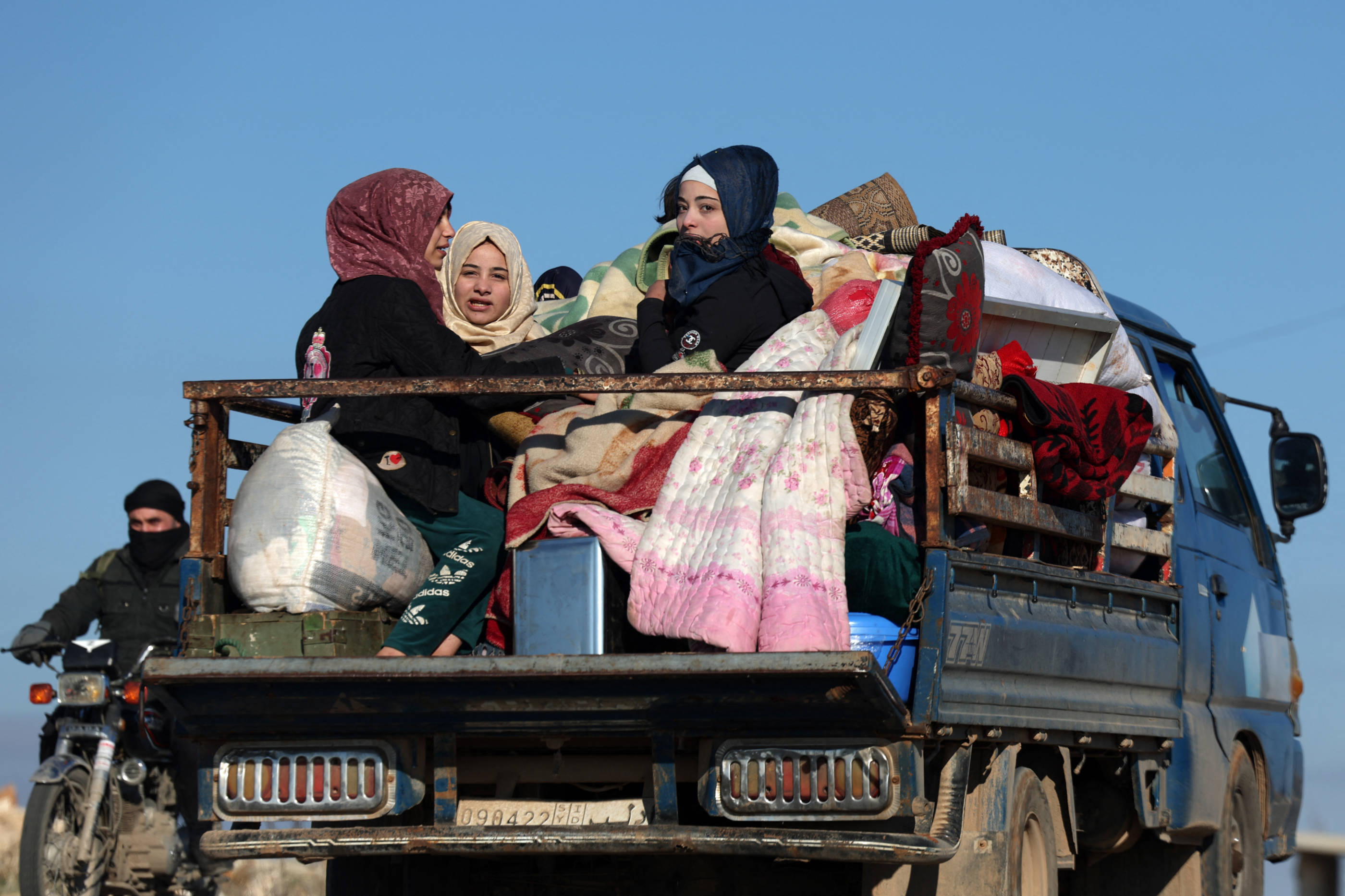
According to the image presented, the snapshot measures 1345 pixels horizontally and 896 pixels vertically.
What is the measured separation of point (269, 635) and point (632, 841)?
3.75 feet

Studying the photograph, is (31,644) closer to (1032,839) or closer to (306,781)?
(306,781)

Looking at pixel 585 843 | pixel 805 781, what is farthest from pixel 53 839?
pixel 805 781

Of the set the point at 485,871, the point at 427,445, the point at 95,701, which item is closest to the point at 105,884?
the point at 95,701

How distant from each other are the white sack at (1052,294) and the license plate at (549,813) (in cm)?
183

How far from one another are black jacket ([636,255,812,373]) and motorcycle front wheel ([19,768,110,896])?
4.09 m

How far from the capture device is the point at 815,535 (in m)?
3.99

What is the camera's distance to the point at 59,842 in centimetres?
Result: 777

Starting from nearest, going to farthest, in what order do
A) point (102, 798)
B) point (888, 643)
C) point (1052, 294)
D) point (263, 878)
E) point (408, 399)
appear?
point (888, 643), point (408, 399), point (1052, 294), point (102, 798), point (263, 878)

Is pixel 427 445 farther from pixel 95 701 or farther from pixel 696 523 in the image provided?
pixel 95 701

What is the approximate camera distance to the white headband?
18.0 ft

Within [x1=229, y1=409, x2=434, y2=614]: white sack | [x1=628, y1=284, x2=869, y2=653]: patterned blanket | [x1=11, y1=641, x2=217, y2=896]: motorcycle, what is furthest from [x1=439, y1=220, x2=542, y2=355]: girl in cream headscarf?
[x1=11, y1=641, x2=217, y2=896]: motorcycle

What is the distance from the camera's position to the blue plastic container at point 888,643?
12.9 feet

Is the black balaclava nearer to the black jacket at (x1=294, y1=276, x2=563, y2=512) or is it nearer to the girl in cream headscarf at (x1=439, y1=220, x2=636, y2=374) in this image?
the girl in cream headscarf at (x1=439, y1=220, x2=636, y2=374)

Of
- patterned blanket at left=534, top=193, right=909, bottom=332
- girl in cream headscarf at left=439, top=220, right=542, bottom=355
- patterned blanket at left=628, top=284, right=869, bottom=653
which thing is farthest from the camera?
patterned blanket at left=534, top=193, right=909, bottom=332
